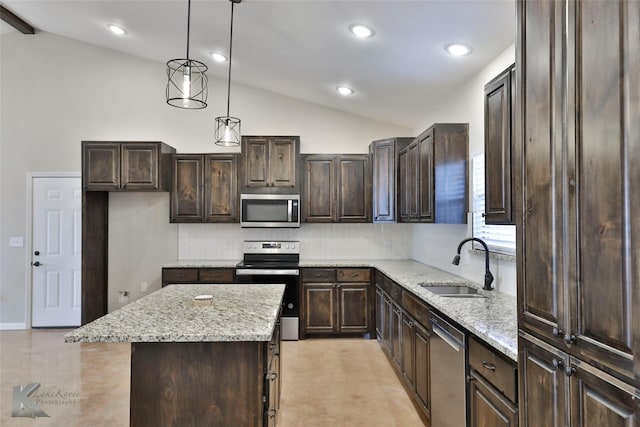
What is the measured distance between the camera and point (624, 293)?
0.89 meters

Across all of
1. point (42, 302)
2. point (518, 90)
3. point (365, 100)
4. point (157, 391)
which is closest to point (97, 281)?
point (42, 302)

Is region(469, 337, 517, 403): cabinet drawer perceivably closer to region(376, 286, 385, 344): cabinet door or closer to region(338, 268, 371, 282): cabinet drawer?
region(376, 286, 385, 344): cabinet door

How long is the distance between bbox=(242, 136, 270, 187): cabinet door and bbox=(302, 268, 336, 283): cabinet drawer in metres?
1.24

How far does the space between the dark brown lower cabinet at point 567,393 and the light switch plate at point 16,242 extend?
6110 mm

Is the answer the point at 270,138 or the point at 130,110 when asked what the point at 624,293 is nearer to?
the point at 270,138

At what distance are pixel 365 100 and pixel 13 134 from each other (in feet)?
15.7

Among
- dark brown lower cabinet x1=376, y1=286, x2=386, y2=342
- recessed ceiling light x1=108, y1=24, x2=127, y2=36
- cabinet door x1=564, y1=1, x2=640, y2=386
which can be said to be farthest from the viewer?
recessed ceiling light x1=108, y1=24, x2=127, y2=36

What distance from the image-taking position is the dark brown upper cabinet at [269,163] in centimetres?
477

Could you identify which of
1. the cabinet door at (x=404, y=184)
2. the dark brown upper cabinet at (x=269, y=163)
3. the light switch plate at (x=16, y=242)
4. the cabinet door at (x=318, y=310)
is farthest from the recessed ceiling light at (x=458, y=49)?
the light switch plate at (x=16, y=242)

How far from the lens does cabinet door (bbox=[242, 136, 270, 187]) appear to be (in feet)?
15.6

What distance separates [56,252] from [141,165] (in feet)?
6.05

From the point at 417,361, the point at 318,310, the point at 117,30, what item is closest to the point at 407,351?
the point at 417,361

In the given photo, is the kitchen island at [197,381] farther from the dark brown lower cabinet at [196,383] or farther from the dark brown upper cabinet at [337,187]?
the dark brown upper cabinet at [337,187]

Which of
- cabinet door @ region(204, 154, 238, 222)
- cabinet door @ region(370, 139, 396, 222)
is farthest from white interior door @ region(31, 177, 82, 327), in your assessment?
cabinet door @ region(370, 139, 396, 222)
